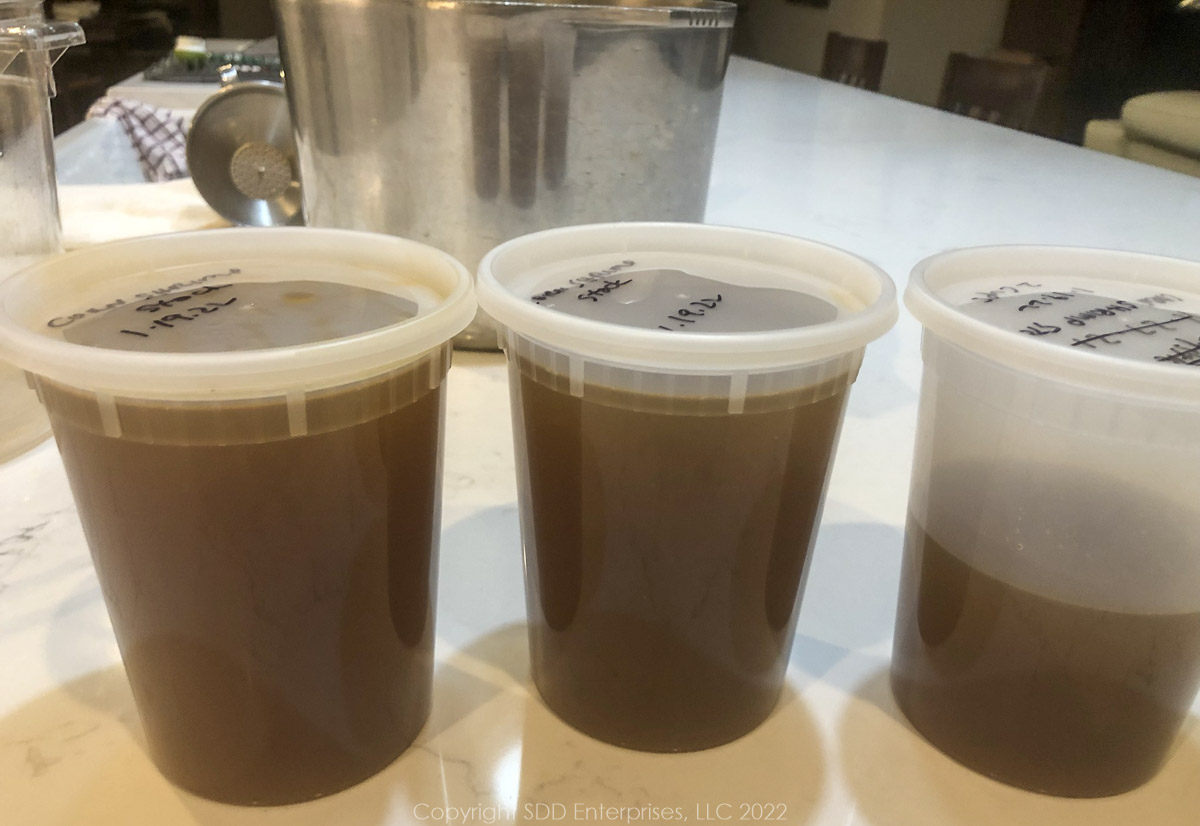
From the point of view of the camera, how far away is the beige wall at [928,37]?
399 centimetres

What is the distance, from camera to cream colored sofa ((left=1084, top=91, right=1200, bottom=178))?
9.33ft

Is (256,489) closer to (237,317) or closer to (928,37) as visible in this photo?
(237,317)

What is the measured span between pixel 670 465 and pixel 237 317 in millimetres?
222

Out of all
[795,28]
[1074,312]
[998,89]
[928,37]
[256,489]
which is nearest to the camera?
[256,489]

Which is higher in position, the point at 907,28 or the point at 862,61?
the point at 907,28

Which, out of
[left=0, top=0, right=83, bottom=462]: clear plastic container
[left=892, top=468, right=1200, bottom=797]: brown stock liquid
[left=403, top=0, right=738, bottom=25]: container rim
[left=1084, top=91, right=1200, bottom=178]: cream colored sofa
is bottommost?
[left=1084, top=91, right=1200, bottom=178]: cream colored sofa

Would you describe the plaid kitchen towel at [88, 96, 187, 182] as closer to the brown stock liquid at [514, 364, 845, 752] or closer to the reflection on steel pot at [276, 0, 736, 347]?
the reflection on steel pot at [276, 0, 736, 347]

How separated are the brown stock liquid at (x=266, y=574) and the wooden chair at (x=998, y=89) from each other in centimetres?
354

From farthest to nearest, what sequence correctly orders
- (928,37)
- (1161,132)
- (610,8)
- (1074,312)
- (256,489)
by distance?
(928,37), (1161,132), (610,8), (1074,312), (256,489)

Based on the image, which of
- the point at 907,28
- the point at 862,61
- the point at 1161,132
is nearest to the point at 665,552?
the point at 1161,132

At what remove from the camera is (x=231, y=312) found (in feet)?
1.43

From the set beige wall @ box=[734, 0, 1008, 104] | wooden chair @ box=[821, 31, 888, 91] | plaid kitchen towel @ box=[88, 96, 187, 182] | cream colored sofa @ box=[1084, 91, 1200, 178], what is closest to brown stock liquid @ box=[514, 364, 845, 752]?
plaid kitchen towel @ box=[88, 96, 187, 182]

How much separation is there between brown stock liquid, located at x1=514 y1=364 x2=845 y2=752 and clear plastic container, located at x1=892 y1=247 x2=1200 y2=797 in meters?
0.07

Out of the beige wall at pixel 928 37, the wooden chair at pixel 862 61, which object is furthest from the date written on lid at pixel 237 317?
the beige wall at pixel 928 37
